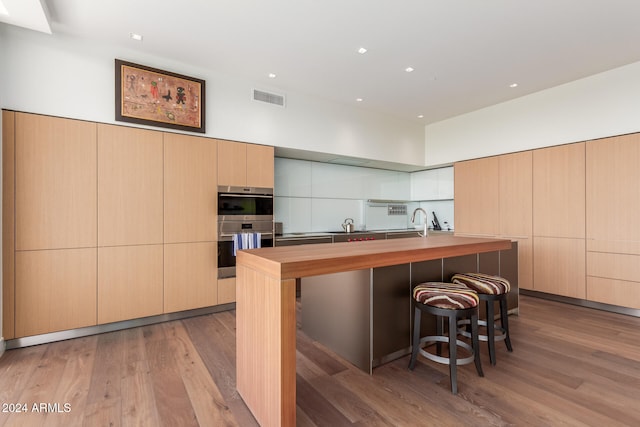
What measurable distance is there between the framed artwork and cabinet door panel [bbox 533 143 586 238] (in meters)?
4.50

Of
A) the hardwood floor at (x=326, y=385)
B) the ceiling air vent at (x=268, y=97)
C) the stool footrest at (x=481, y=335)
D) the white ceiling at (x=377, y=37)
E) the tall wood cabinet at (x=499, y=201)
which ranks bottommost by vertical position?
the hardwood floor at (x=326, y=385)

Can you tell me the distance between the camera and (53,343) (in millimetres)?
2758

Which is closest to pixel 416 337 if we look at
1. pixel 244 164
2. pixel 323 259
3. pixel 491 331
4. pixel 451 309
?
pixel 451 309

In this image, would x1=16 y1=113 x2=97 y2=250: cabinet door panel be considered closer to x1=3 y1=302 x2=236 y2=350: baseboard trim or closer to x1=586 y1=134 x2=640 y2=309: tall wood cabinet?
x1=3 y1=302 x2=236 y2=350: baseboard trim

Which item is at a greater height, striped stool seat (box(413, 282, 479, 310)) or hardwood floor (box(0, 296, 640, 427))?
striped stool seat (box(413, 282, 479, 310))

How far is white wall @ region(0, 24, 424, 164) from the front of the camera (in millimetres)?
2686

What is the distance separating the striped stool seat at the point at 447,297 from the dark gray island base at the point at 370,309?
0.25 m

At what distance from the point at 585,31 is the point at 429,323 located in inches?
119

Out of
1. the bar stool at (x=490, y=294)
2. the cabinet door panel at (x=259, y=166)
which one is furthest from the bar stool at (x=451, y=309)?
the cabinet door panel at (x=259, y=166)

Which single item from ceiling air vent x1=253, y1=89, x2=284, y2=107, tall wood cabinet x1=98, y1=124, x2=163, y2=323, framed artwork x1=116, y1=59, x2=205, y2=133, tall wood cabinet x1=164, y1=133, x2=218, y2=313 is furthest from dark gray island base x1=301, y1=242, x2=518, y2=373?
ceiling air vent x1=253, y1=89, x2=284, y2=107

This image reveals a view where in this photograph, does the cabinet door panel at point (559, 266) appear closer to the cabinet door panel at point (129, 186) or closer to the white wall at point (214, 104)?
the white wall at point (214, 104)

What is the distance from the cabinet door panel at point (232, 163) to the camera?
11.9ft

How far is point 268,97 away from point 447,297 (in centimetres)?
326

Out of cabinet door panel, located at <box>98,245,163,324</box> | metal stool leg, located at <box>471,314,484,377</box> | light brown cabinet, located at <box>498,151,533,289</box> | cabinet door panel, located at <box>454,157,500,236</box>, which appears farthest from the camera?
cabinet door panel, located at <box>454,157,500,236</box>
